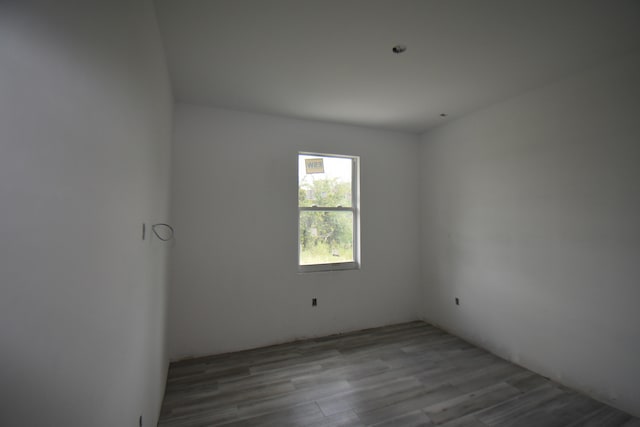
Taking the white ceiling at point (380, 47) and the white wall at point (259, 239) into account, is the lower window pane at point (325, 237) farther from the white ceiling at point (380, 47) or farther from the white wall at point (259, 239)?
the white ceiling at point (380, 47)

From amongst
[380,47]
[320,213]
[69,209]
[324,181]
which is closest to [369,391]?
[320,213]

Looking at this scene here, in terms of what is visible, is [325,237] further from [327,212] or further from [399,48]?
[399,48]

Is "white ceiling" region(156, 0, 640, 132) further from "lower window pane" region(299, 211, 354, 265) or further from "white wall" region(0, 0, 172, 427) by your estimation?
"lower window pane" region(299, 211, 354, 265)

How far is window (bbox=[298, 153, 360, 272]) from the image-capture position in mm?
3629

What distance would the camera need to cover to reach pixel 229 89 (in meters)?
2.78

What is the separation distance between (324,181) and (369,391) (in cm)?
238

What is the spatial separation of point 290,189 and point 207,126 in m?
1.17

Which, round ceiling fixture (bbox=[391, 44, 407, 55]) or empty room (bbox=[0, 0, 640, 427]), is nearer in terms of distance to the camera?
empty room (bbox=[0, 0, 640, 427])

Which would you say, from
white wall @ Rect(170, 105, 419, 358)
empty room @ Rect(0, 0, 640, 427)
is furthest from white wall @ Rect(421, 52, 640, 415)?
white wall @ Rect(170, 105, 419, 358)

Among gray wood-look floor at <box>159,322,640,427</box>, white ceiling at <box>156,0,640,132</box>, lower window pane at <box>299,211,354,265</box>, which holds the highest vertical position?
white ceiling at <box>156,0,640,132</box>

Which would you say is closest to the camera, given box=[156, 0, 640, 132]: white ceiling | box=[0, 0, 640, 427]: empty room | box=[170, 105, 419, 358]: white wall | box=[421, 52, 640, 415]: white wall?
box=[0, 0, 640, 427]: empty room

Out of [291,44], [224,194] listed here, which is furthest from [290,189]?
[291,44]

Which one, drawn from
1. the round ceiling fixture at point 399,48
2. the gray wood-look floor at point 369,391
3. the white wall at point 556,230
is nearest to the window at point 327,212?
the gray wood-look floor at point 369,391

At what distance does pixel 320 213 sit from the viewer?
147 inches
